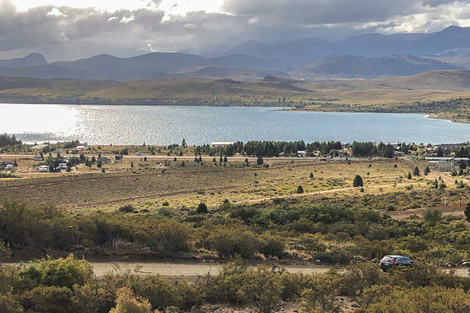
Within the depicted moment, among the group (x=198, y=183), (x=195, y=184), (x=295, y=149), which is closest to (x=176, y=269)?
(x=195, y=184)

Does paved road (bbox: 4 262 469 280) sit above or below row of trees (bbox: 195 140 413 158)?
below

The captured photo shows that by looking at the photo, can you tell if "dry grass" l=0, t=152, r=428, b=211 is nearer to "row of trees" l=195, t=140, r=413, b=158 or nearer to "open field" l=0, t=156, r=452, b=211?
"open field" l=0, t=156, r=452, b=211

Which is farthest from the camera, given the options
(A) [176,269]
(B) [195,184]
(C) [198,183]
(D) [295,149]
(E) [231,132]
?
(E) [231,132]

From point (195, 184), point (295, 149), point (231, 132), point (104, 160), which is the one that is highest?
point (231, 132)

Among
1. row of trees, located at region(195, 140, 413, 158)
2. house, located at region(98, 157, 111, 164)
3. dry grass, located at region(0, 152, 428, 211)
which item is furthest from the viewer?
row of trees, located at region(195, 140, 413, 158)

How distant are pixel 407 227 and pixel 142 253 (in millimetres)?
15603

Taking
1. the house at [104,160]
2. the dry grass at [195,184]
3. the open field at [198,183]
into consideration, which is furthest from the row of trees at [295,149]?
the house at [104,160]

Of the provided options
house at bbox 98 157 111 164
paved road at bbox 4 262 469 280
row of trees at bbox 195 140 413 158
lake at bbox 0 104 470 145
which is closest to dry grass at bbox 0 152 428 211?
house at bbox 98 157 111 164

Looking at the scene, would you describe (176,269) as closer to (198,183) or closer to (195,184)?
(195,184)

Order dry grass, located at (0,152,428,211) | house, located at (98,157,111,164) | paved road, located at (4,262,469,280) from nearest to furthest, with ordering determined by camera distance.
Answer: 1. paved road, located at (4,262,469,280)
2. dry grass, located at (0,152,428,211)
3. house, located at (98,157,111,164)

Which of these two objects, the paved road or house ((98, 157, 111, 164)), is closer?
the paved road

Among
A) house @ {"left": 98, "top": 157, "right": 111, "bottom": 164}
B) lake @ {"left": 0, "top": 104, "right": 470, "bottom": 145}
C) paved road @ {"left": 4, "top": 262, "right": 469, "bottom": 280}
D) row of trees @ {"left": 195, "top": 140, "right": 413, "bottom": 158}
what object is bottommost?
paved road @ {"left": 4, "top": 262, "right": 469, "bottom": 280}

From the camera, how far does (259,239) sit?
21469mm

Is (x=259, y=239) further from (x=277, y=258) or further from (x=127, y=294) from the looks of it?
(x=127, y=294)
